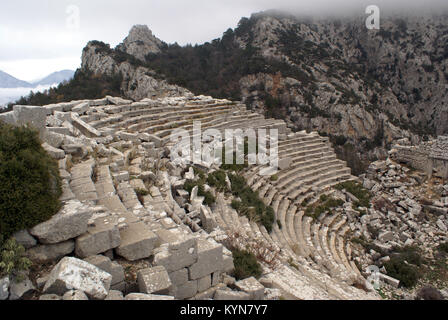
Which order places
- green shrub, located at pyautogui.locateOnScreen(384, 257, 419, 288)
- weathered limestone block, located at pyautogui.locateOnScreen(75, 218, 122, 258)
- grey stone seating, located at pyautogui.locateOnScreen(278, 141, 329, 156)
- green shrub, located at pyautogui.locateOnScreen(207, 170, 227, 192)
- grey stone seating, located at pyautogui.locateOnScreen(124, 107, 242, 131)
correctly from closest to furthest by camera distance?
weathered limestone block, located at pyautogui.locateOnScreen(75, 218, 122, 258) < green shrub, located at pyautogui.locateOnScreen(384, 257, 419, 288) < green shrub, located at pyautogui.locateOnScreen(207, 170, 227, 192) < grey stone seating, located at pyautogui.locateOnScreen(124, 107, 242, 131) < grey stone seating, located at pyautogui.locateOnScreen(278, 141, 329, 156)

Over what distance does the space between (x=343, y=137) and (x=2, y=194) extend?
38375mm

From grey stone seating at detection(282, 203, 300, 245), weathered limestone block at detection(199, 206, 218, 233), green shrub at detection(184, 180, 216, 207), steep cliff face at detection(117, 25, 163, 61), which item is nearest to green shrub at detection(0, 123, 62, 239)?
weathered limestone block at detection(199, 206, 218, 233)

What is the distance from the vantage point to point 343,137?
123ft

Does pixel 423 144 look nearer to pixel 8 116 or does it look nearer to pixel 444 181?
pixel 444 181

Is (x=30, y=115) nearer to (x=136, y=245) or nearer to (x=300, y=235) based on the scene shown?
(x=136, y=245)

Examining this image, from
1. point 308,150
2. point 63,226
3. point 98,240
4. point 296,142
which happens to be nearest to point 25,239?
point 63,226

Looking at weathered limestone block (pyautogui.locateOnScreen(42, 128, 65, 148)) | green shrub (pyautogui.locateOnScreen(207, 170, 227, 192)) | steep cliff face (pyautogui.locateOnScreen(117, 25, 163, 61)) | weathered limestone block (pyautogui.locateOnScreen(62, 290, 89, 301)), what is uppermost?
steep cliff face (pyautogui.locateOnScreen(117, 25, 163, 61))

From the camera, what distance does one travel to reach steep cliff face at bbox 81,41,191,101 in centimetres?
3362

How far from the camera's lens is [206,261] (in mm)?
4508

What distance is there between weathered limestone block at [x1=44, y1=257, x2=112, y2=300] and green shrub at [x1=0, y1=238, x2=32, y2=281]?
357 millimetres

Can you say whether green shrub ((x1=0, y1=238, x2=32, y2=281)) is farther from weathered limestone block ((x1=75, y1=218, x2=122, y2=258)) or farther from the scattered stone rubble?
weathered limestone block ((x1=75, y1=218, x2=122, y2=258))

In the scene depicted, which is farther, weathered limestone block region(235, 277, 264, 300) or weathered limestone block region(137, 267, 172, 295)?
weathered limestone block region(235, 277, 264, 300)

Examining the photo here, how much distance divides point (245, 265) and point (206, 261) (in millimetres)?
1259
